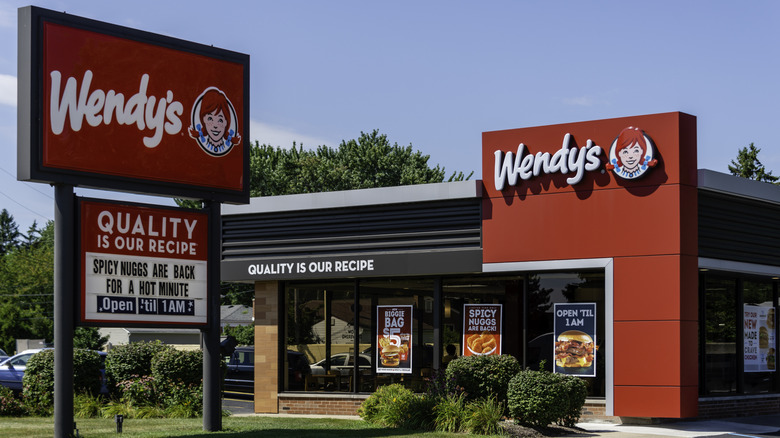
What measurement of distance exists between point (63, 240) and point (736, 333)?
1566 cm

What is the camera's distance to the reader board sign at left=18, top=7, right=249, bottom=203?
597 inches

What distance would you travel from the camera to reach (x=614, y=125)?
21000 mm

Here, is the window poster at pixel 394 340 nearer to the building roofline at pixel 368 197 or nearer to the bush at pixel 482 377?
the building roofline at pixel 368 197

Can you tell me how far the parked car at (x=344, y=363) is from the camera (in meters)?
24.0

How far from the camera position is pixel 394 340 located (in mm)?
23594

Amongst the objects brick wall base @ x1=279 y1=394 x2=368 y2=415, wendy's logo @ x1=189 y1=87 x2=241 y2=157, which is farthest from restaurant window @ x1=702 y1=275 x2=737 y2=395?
wendy's logo @ x1=189 y1=87 x2=241 y2=157

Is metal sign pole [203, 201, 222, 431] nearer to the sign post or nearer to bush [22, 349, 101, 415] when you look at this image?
the sign post

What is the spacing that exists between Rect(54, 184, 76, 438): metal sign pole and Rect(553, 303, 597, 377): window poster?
10675 millimetres

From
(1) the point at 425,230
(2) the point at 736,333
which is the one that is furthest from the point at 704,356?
(1) the point at 425,230

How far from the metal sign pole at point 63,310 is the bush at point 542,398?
806cm

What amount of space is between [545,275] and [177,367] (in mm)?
8723

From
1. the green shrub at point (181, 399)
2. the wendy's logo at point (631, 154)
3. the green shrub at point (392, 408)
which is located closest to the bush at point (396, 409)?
the green shrub at point (392, 408)

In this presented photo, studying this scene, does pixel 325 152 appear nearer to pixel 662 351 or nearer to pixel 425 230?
pixel 425 230

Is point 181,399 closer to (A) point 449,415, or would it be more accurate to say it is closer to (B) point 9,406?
(B) point 9,406
